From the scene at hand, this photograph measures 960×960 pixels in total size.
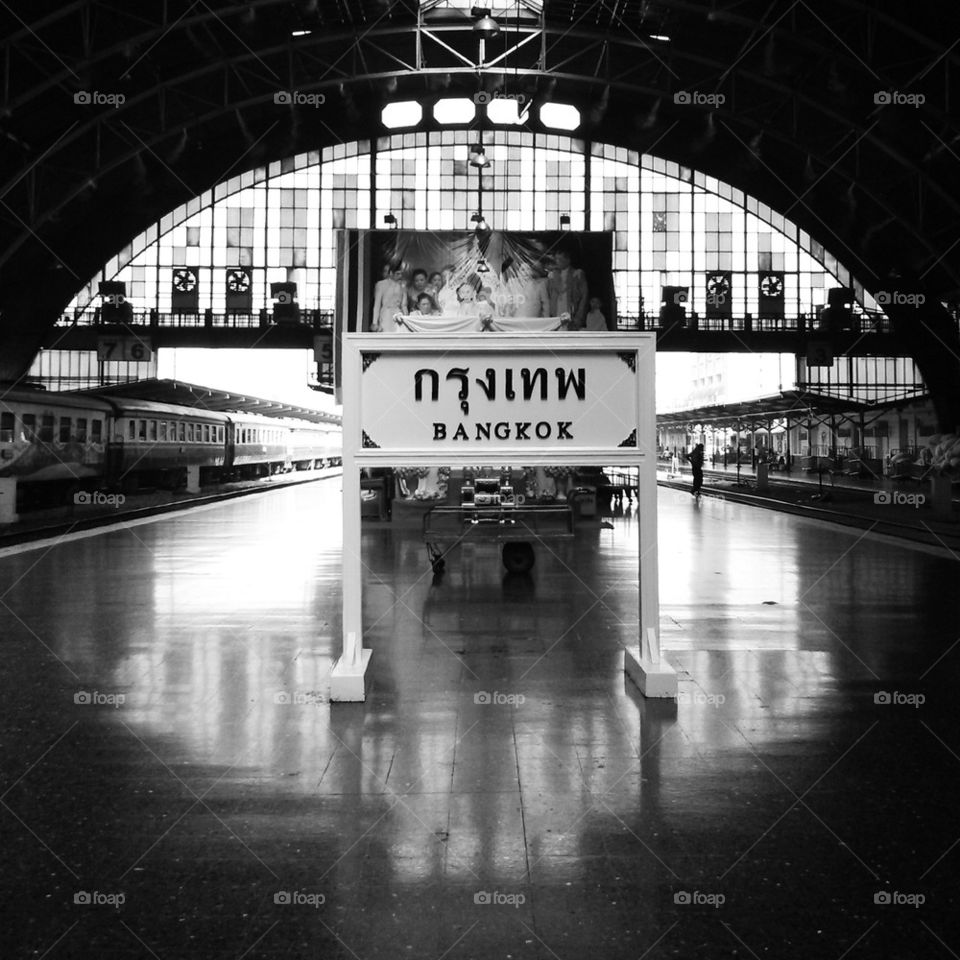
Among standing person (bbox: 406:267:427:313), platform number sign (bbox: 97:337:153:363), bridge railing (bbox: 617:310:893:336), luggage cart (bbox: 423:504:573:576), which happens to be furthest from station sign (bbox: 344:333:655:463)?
platform number sign (bbox: 97:337:153:363)

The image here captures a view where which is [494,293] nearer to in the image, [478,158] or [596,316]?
[596,316]

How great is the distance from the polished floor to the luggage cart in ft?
6.94

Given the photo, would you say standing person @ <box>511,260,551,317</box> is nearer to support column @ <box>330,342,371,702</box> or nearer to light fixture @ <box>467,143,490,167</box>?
light fixture @ <box>467,143,490,167</box>

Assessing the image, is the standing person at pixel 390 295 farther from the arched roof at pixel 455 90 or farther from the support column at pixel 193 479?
the support column at pixel 193 479

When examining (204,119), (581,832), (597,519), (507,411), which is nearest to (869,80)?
(597,519)

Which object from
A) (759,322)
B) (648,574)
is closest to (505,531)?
(648,574)

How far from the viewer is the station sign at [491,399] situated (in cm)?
575

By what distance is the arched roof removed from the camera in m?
26.6

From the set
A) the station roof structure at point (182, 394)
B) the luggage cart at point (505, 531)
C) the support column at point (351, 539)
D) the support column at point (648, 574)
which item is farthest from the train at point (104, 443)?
the support column at point (648, 574)

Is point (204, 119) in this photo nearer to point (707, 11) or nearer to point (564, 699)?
point (707, 11)

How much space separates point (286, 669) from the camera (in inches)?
246

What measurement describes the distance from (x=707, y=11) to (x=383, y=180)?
22.6 m

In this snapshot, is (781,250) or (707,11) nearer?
(707,11)

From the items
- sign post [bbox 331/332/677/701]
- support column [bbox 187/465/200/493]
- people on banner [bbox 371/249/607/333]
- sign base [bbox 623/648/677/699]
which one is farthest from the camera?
support column [bbox 187/465/200/493]
